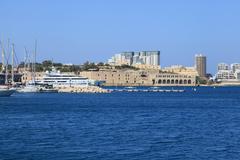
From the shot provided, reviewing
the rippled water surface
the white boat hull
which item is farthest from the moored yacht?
the rippled water surface

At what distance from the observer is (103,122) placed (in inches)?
1377

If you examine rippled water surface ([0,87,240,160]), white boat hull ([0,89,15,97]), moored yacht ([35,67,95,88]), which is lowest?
rippled water surface ([0,87,240,160])

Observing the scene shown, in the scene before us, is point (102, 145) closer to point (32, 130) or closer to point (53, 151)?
point (53, 151)

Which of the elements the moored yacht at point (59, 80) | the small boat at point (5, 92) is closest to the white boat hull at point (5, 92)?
the small boat at point (5, 92)

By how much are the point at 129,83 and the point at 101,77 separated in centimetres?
954

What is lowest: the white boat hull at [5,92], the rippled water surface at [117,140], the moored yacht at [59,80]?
the rippled water surface at [117,140]

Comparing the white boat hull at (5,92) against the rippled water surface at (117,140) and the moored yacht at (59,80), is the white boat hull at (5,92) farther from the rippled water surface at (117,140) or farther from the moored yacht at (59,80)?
the rippled water surface at (117,140)

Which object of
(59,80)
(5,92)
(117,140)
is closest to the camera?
(117,140)

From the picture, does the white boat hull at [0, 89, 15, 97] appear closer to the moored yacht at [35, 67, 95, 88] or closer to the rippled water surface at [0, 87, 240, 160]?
the moored yacht at [35, 67, 95, 88]

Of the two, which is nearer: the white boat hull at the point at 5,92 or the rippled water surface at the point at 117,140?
the rippled water surface at the point at 117,140

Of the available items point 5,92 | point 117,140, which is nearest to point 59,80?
point 5,92

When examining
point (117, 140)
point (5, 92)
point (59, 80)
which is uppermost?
point (59, 80)

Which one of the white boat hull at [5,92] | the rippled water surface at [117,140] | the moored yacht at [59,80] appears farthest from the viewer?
the moored yacht at [59,80]

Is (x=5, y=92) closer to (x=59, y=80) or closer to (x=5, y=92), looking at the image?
(x=5, y=92)
